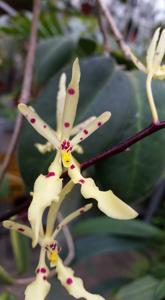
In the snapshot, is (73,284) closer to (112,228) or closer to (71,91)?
(71,91)

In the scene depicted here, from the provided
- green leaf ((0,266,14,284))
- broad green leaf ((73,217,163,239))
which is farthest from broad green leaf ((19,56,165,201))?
broad green leaf ((73,217,163,239))

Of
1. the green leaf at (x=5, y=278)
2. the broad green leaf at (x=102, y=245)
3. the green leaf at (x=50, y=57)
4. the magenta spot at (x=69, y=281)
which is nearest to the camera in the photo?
the magenta spot at (x=69, y=281)

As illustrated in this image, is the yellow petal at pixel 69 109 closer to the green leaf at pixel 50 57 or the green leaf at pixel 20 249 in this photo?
the green leaf at pixel 20 249

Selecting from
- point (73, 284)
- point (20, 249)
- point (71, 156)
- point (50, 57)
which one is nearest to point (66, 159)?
point (71, 156)

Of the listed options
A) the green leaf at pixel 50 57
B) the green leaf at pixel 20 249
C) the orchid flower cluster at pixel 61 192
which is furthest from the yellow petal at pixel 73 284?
the green leaf at pixel 50 57

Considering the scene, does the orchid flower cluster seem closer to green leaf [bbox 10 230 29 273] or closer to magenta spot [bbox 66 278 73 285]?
magenta spot [bbox 66 278 73 285]

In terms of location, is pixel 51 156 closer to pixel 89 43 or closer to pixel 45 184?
pixel 45 184
